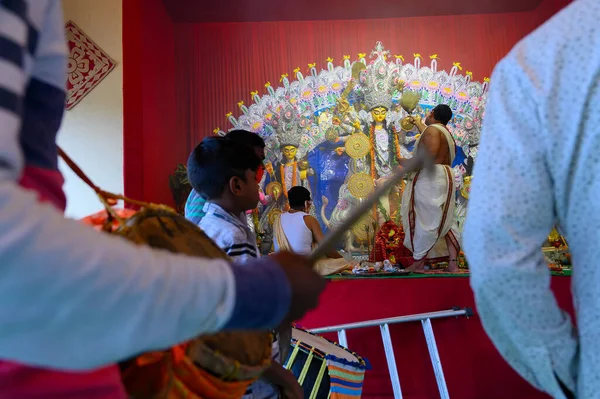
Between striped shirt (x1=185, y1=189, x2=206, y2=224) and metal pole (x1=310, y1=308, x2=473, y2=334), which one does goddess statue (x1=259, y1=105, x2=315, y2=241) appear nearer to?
metal pole (x1=310, y1=308, x2=473, y2=334)

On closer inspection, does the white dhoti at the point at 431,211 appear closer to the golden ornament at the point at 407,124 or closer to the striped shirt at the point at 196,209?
Result: the golden ornament at the point at 407,124

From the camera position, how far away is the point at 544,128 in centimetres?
84

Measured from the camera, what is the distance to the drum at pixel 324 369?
1.81m

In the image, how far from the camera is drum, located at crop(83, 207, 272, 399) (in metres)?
0.64

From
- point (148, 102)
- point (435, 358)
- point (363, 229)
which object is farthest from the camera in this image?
point (363, 229)

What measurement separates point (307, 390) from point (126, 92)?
11.9ft

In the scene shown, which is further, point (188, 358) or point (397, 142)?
point (397, 142)

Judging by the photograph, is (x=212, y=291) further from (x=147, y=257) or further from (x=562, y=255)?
(x=562, y=255)

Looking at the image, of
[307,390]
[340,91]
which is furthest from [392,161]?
[307,390]

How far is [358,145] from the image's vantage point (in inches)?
266

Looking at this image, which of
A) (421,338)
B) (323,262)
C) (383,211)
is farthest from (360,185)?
(421,338)

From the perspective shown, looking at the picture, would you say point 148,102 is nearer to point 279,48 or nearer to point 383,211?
point 279,48

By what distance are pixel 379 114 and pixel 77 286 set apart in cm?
666

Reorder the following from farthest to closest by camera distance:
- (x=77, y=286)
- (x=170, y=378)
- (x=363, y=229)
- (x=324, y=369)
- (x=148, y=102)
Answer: (x=363, y=229) < (x=148, y=102) < (x=324, y=369) < (x=170, y=378) < (x=77, y=286)
